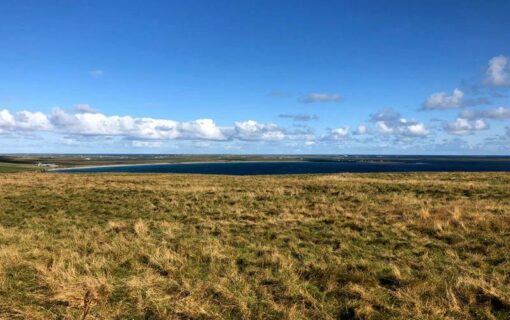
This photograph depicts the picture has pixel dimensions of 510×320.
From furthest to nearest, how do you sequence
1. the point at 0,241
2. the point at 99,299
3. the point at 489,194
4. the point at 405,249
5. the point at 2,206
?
1. the point at 489,194
2. the point at 2,206
3. the point at 0,241
4. the point at 405,249
5. the point at 99,299

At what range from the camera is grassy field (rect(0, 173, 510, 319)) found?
20.3ft

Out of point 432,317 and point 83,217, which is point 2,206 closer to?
point 83,217

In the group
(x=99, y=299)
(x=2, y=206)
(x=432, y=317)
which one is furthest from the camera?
(x=2, y=206)

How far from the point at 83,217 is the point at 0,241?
4.90m

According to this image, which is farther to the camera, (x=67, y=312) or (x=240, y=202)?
(x=240, y=202)

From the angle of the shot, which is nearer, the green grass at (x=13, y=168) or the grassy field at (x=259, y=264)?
the grassy field at (x=259, y=264)

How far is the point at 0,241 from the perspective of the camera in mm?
11102

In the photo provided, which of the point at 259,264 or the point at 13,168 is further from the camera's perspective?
the point at 13,168

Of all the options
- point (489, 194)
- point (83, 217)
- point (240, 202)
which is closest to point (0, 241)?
point (83, 217)

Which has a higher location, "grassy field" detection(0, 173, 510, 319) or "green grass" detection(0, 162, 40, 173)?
"grassy field" detection(0, 173, 510, 319)

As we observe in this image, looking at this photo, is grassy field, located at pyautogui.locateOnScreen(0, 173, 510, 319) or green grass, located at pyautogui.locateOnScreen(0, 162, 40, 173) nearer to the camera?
grassy field, located at pyautogui.locateOnScreen(0, 173, 510, 319)

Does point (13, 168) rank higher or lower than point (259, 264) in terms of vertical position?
lower

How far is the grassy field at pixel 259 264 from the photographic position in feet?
20.3

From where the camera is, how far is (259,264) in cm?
879
